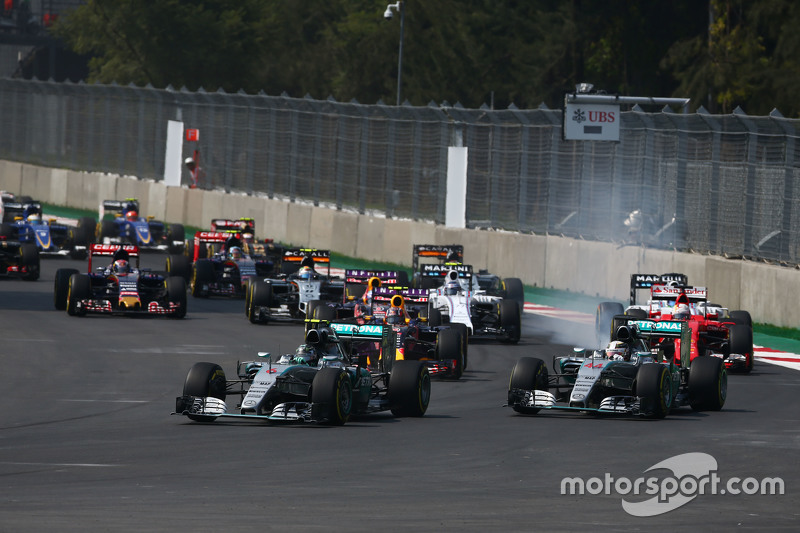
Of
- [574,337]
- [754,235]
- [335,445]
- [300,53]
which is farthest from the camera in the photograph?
[300,53]

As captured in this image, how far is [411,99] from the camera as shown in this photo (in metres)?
70.6

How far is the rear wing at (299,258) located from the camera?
94.9ft

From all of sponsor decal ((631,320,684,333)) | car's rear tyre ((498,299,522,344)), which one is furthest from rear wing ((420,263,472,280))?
sponsor decal ((631,320,684,333))

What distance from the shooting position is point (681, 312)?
22.0 metres

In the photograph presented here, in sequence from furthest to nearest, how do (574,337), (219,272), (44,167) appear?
1. (44,167)
2. (219,272)
3. (574,337)

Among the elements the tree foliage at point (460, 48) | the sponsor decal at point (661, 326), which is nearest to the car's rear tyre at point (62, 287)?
the sponsor decal at point (661, 326)

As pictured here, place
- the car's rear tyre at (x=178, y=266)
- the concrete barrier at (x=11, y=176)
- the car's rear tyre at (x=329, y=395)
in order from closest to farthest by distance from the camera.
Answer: the car's rear tyre at (x=329, y=395) < the car's rear tyre at (x=178, y=266) < the concrete barrier at (x=11, y=176)

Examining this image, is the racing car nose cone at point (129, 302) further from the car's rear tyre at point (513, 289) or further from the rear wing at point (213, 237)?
the car's rear tyre at point (513, 289)

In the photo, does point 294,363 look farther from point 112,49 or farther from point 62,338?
point 112,49

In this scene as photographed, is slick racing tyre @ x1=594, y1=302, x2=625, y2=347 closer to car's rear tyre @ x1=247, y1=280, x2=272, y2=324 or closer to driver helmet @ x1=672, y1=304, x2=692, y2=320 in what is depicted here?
driver helmet @ x1=672, y1=304, x2=692, y2=320

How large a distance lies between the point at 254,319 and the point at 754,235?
339 inches

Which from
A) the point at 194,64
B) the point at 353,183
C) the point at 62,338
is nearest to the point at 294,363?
the point at 62,338

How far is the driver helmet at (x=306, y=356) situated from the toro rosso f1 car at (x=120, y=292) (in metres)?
Result: 10.3

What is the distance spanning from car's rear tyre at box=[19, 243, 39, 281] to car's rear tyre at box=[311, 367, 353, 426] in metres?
17.9
